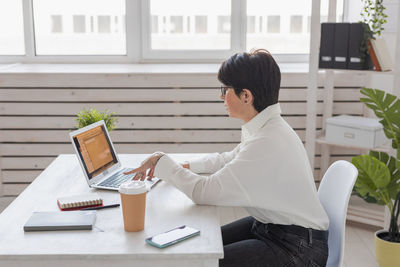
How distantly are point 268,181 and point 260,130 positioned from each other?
202mm

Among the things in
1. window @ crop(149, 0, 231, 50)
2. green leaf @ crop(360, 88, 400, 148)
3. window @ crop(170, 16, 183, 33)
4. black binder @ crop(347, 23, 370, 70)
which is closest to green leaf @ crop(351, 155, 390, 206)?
green leaf @ crop(360, 88, 400, 148)

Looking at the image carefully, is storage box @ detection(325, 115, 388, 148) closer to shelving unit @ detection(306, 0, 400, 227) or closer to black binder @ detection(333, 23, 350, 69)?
shelving unit @ detection(306, 0, 400, 227)

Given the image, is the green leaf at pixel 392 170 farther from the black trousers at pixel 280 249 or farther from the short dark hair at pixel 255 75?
the short dark hair at pixel 255 75

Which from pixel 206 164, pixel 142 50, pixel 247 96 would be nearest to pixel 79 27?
pixel 142 50

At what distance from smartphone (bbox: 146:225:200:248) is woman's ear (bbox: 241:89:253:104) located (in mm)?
524

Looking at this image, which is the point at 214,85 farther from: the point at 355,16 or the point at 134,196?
the point at 134,196

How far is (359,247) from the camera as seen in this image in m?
3.19

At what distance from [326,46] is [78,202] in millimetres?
2157

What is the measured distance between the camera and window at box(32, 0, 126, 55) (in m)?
4.09

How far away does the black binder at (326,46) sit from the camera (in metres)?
3.33

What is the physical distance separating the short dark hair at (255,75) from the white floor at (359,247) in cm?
152

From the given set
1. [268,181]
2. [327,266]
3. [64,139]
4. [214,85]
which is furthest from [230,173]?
[64,139]

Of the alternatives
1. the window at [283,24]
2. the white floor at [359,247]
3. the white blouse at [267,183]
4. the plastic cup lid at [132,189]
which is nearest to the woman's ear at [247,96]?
the white blouse at [267,183]

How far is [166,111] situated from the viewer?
3701 mm
